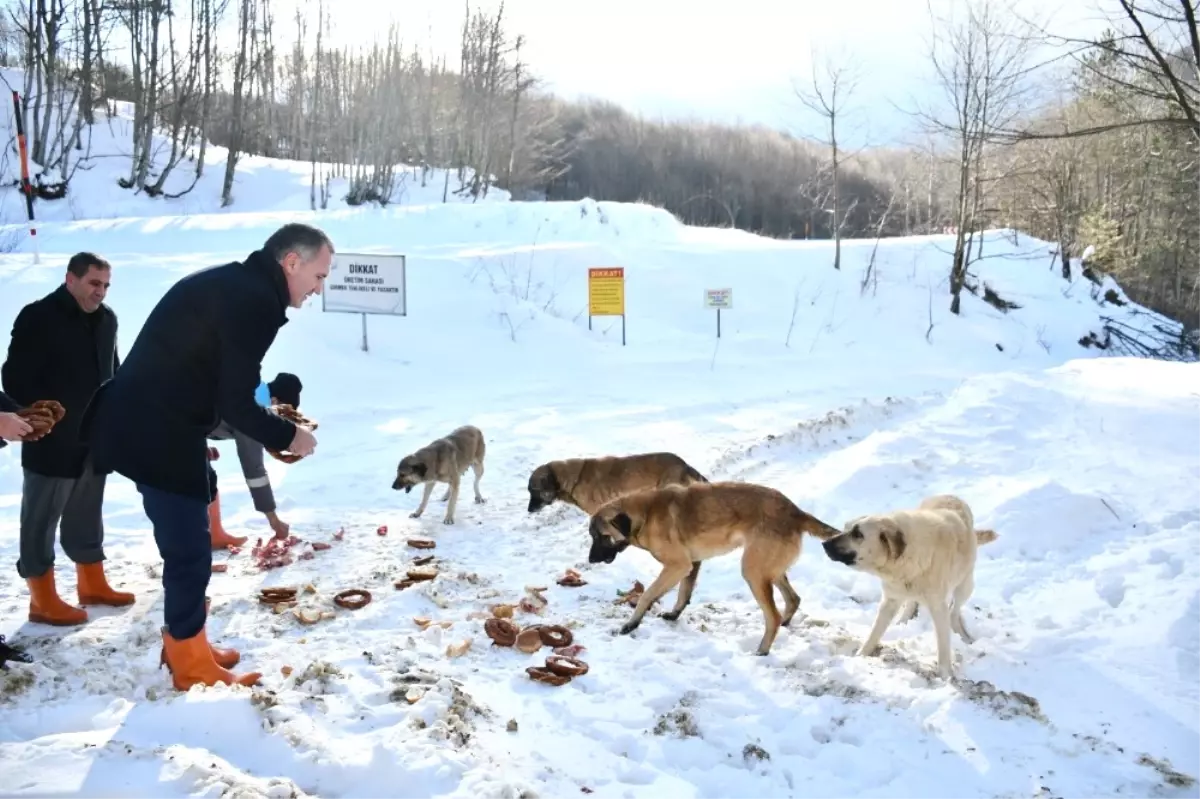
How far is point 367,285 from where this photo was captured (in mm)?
15938

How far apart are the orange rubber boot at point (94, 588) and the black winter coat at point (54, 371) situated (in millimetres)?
775

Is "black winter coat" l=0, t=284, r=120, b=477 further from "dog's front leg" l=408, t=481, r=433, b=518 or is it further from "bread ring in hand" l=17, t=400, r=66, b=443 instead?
"dog's front leg" l=408, t=481, r=433, b=518

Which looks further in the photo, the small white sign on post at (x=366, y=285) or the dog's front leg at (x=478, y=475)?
the small white sign on post at (x=366, y=285)

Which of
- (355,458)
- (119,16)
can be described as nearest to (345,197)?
(119,16)

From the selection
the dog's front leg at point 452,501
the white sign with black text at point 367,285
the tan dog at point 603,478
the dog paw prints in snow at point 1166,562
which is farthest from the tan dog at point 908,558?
the white sign with black text at point 367,285

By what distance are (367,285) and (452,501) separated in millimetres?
8812

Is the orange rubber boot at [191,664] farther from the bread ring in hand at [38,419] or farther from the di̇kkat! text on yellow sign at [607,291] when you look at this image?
the di̇kkat! text on yellow sign at [607,291]

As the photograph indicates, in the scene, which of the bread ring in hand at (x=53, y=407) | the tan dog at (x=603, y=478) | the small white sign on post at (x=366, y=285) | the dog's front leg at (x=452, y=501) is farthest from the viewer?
the small white sign on post at (x=366, y=285)

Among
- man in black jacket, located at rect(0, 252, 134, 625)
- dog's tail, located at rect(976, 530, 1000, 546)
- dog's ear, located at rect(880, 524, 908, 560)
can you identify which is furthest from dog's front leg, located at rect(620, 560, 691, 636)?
man in black jacket, located at rect(0, 252, 134, 625)

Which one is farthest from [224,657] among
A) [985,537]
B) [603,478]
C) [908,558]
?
[985,537]

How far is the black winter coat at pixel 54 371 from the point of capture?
500 cm

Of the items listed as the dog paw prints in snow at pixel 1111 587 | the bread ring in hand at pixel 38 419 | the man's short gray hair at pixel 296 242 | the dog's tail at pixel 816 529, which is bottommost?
the dog paw prints in snow at pixel 1111 587

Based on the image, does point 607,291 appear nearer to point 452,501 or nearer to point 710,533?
point 452,501

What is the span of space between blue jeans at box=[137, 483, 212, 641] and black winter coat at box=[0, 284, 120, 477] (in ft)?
4.51
